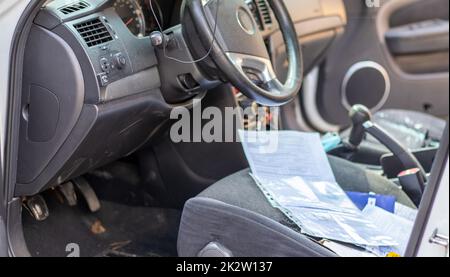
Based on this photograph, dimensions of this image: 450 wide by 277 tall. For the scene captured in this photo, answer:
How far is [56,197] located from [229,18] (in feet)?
2.57

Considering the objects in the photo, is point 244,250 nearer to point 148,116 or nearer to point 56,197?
point 148,116

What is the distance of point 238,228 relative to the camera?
1374 mm

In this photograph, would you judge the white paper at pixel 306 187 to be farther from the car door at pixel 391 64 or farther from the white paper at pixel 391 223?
the car door at pixel 391 64

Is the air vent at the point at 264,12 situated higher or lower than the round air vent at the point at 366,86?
higher

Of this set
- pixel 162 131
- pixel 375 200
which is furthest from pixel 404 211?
pixel 162 131

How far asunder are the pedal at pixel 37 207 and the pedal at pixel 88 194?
142 millimetres

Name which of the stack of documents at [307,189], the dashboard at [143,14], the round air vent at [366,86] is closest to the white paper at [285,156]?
the stack of documents at [307,189]

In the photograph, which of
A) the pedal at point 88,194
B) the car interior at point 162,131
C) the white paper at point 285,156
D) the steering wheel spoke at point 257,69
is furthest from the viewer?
→ the pedal at point 88,194

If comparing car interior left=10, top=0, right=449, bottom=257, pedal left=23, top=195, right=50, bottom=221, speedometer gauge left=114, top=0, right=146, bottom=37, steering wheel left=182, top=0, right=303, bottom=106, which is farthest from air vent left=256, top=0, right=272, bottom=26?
pedal left=23, top=195, right=50, bottom=221

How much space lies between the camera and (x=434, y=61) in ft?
9.41

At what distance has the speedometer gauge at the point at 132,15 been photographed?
62.4 inches

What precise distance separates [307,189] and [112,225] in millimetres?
726
